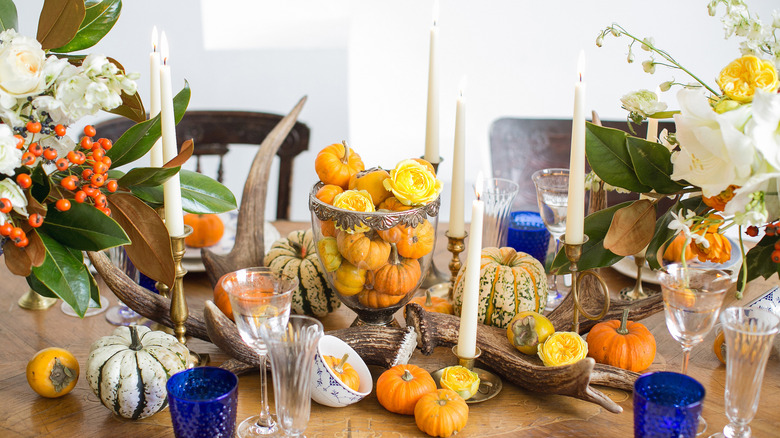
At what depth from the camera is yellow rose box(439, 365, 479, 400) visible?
99 centimetres

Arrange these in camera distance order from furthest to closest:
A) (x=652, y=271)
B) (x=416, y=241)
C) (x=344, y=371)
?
1. (x=652, y=271)
2. (x=416, y=241)
3. (x=344, y=371)

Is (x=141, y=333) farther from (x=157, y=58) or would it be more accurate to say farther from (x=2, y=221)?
(x=157, y=58)

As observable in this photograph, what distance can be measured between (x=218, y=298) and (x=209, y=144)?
1228mm

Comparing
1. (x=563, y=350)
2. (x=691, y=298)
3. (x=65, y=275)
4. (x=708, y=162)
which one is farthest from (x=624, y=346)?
(x=65, y=275)

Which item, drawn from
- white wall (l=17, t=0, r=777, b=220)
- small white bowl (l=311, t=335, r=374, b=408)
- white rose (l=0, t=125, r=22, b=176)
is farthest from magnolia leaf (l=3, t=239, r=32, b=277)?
white wall (l=17, t=0, r=777, b=220)

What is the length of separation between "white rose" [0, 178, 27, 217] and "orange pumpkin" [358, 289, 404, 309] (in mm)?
495

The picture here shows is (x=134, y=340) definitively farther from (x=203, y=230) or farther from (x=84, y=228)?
(x=203, y=230)

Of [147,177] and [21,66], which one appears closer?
[21,66]

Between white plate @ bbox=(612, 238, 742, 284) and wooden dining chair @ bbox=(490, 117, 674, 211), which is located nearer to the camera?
white plate @ bbox=(612, 238, 742, 284)

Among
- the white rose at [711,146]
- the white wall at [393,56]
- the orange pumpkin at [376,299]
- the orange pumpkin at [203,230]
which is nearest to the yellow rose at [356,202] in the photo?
the orange pumpkin at [376,299]

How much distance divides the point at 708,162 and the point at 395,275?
466 mm

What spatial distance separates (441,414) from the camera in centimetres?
92

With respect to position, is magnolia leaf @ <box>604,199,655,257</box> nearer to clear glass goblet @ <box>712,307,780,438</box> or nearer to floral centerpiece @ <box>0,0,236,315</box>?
clear glass goblet @ <box>712,307,780,438</box>

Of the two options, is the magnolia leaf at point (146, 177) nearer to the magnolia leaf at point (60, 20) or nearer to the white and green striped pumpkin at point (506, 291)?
the magnolia leaf at point (60, 20)
